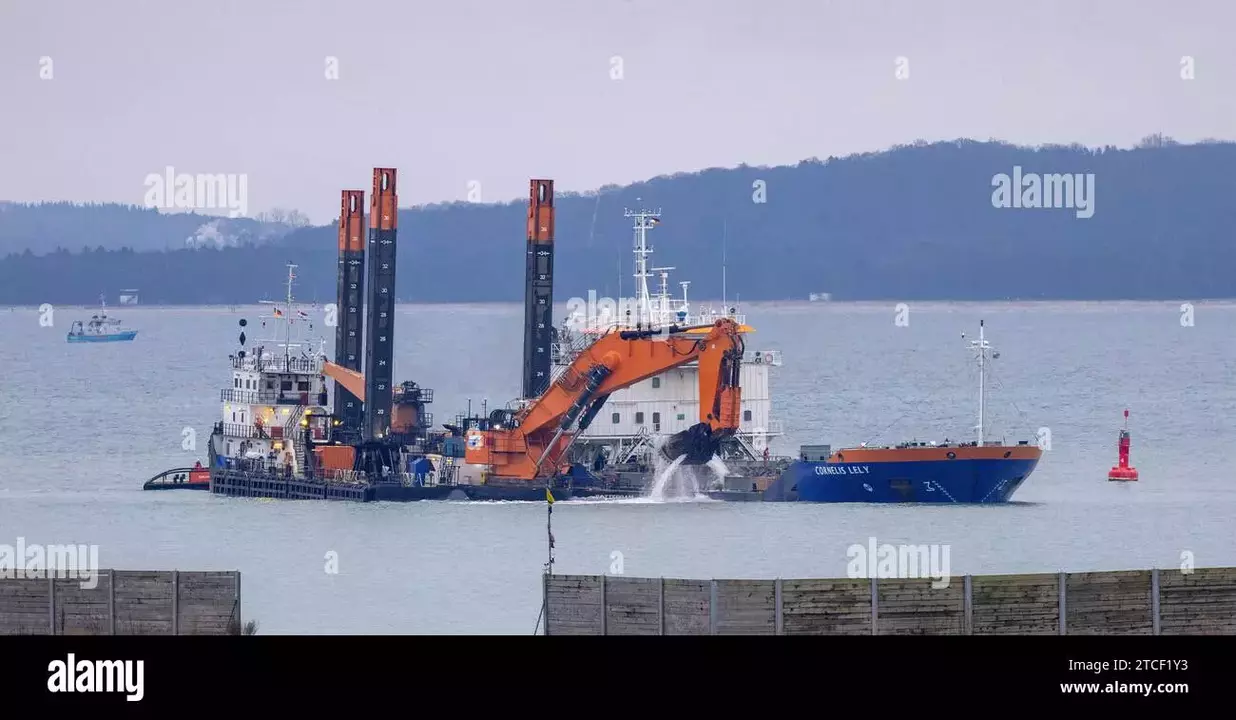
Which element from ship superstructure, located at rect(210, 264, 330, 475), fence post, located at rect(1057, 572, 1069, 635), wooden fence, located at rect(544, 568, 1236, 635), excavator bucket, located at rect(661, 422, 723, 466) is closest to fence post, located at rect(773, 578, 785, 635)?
wooden fence, located at rect(544, 568, 1236, 635)

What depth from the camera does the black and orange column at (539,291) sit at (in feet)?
246

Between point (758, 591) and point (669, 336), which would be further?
point (669, 336)

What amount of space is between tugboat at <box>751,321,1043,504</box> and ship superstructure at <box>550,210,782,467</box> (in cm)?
476

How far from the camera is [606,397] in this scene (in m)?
71.0

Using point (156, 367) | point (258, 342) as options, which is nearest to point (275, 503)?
point (258, 342)

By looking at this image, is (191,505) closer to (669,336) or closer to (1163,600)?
(669,336)

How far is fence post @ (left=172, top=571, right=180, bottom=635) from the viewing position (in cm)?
3741

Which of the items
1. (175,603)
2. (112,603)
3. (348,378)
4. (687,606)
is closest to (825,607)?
(687,606)

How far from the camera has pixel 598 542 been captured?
60906mm

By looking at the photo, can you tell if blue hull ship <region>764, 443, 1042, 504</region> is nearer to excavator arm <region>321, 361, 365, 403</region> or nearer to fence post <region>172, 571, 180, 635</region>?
excavator arm <region>321, 361, 365, 403</region>

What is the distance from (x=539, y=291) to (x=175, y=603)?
39378mm

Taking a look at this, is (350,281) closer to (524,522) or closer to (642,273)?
(642,273)

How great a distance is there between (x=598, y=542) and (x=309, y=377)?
1918 cm

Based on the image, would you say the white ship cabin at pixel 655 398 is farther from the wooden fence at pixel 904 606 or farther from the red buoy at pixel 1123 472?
the wooden fence at pixel 904 606
